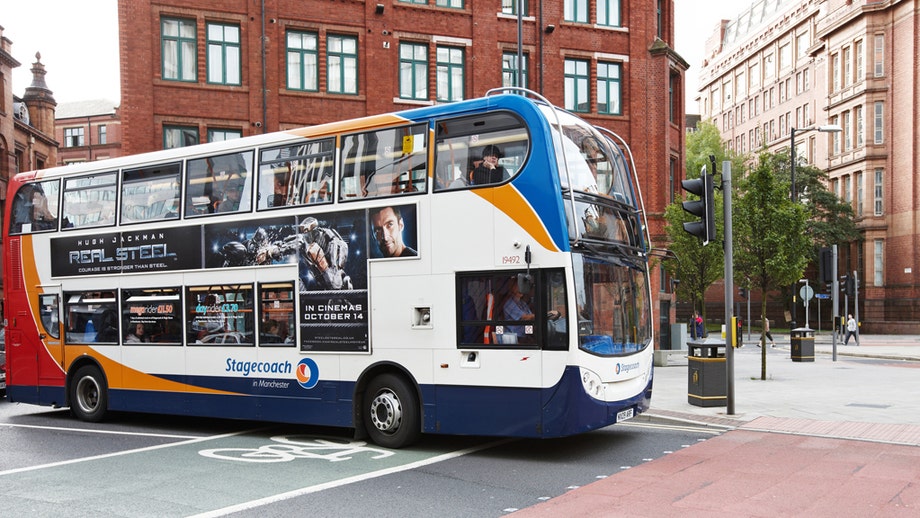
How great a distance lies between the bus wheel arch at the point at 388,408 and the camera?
10586 mm

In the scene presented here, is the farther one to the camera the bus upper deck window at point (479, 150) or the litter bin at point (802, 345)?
the litter bin at point (802, 345)

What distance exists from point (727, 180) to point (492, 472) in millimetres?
6384

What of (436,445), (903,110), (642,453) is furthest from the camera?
(903,110)

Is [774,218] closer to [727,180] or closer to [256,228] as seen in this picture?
[727,180]

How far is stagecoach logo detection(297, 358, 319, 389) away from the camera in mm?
11433

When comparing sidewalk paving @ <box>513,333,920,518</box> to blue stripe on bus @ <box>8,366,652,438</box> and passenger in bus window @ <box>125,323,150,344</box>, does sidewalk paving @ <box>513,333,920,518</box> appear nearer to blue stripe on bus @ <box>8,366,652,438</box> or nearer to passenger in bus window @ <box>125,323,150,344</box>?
blue stripe on bus @ <box>8,366,652,438</box>

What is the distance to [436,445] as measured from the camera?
11047 mm

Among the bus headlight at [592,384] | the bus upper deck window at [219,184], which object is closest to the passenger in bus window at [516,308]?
the bus headlight at [592,384]

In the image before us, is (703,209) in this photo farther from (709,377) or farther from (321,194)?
(321,194)

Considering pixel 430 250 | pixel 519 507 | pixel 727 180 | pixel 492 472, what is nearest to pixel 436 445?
pixel 492 472

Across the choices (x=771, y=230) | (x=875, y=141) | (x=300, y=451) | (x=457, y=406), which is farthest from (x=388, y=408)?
(x=875, y=141)

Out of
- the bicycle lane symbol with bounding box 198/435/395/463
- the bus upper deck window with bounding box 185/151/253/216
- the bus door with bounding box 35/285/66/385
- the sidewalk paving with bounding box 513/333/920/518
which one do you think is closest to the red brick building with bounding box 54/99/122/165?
the bus door with bounding box 35/285/66/385

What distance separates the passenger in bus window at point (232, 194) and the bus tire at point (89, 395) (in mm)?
4057

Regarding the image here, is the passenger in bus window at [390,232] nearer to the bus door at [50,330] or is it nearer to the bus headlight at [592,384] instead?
the bus headlight at [592,384]
